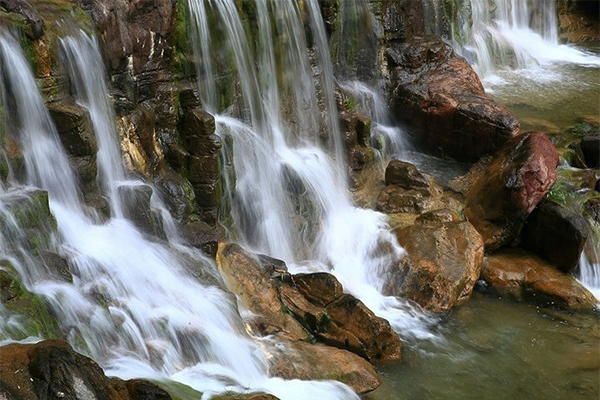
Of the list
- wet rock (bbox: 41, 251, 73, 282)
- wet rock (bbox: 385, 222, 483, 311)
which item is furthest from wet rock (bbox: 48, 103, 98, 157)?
wet rock (bbox: 385, 222, 483, 311)

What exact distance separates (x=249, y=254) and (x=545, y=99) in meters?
7.54

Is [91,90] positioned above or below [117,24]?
below

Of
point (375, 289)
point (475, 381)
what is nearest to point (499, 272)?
point (375, 289)

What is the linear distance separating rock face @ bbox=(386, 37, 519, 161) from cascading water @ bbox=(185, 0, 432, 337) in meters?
1.35

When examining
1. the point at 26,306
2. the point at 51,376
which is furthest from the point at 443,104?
the point at 51,376

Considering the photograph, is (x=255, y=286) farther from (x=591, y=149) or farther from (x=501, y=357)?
(x=591, y=149)

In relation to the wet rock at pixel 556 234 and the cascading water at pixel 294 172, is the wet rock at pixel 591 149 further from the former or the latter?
the cascading water at pixel 294 172

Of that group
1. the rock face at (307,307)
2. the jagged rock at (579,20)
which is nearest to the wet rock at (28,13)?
the rock face at (307,307)

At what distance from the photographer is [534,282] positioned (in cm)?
902

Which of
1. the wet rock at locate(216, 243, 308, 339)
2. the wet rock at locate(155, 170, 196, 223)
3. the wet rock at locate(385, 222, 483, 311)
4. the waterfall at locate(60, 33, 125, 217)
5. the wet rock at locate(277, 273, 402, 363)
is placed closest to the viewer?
the wet rock at locate(277, 273, 402, 363)

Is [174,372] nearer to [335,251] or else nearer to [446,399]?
[446,399]

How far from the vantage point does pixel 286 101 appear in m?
10.5

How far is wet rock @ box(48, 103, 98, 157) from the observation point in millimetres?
7195

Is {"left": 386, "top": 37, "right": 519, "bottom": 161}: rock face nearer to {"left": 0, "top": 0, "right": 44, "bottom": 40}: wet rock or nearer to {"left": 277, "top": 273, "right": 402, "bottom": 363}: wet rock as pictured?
{"left": 277, "top": 273, "right": 402, "bottom": 363}: wet rock
